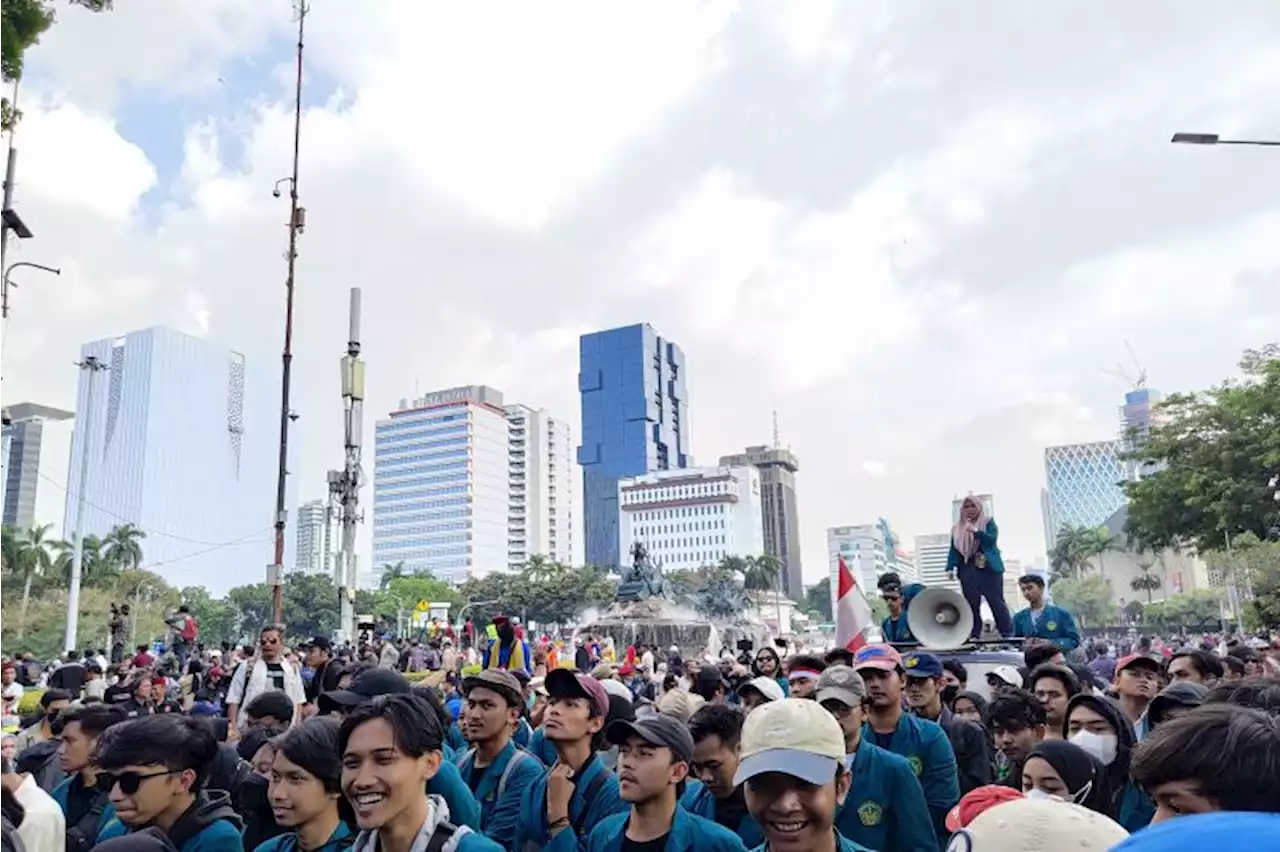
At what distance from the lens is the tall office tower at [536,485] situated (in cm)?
15838

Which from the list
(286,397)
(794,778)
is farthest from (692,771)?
(286,397)

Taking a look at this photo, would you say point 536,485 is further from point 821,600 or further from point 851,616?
point 851,616

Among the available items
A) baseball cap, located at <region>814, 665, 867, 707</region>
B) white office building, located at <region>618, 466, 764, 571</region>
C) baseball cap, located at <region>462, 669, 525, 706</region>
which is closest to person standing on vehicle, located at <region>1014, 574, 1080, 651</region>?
baseball cap, located at <region>814, 665, 867, 707</region>

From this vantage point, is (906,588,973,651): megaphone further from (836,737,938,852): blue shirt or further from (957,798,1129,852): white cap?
(957,798,1129,852): white cap

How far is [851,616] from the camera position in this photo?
974 centimetres

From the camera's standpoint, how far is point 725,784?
4473 mm

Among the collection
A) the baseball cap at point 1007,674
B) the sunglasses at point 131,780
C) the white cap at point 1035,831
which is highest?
the white cap at point 1035,831

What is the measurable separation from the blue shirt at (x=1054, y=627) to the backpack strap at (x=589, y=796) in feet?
20.6

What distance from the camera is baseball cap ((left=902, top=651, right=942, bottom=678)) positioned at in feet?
19.8

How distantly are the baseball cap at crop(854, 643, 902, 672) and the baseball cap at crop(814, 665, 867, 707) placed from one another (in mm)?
217

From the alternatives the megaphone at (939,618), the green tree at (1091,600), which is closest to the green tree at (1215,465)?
the megaphone at (939,618)

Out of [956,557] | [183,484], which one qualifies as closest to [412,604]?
[183,484]

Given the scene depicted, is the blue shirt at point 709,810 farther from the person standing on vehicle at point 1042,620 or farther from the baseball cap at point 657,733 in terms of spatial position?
the person standing on vehicle at point 1042,620

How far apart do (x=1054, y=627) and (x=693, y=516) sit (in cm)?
14113
